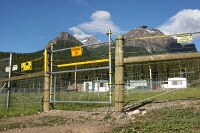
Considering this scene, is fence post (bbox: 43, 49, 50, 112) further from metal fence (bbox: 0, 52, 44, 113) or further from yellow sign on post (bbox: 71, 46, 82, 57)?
yellow sign on post (bbox: 71, 46, 82, 57)

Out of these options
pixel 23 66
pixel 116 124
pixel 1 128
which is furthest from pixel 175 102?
pixel 23 66

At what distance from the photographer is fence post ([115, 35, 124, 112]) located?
27.2 feet

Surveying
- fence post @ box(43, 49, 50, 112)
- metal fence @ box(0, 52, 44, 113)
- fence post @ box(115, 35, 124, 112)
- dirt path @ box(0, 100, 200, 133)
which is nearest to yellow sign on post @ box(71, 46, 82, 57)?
fence post @ box(43, 49, 50, 112)

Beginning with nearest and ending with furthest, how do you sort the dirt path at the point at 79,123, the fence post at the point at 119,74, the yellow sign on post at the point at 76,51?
the dirt path at the point at 79,123 < the fence post at the point at 119,74 < the yellow sign on post at the point at 76,51

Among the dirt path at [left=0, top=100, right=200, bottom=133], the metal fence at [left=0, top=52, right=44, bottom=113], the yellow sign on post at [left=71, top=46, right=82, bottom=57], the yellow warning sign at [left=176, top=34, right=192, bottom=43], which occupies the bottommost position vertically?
the dirt path at [left=0, top=100, right=200, bottom=133]

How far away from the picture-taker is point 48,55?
11.2 metres

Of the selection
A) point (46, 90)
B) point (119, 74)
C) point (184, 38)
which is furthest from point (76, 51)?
point (184, 38)

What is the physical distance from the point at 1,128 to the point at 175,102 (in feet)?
16.0

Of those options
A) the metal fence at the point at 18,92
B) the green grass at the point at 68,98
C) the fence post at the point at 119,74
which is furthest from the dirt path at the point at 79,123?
the metal fence at the point at 18,92

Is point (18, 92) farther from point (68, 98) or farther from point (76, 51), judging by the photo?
point (76, 51)

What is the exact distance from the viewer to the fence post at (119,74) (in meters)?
8.29

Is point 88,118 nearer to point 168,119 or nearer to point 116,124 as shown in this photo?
point 116,124

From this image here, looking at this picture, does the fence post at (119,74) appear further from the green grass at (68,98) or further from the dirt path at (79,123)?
the green grass at (68,98)

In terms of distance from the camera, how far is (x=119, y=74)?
8.50m
